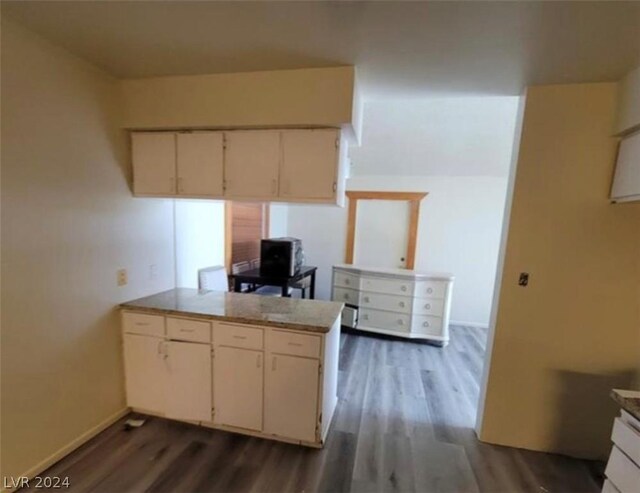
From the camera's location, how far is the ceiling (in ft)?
4.35

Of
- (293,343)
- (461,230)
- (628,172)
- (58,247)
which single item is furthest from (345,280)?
(58,247)

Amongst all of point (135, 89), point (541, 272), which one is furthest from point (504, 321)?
point (135, 89)

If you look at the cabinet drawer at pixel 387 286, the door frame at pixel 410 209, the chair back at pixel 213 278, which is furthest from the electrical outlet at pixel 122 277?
the door frame at pixel 410 209

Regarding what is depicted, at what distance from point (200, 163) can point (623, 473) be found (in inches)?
111

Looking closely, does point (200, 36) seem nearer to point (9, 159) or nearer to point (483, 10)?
point (9, 159)

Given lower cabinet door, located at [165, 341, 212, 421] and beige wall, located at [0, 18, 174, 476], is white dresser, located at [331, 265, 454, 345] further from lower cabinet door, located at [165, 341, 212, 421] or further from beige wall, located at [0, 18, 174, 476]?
beige wall, located at [0, 18, 174, 476]

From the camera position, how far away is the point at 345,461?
1988mm

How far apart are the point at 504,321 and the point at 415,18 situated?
1904 millimetres

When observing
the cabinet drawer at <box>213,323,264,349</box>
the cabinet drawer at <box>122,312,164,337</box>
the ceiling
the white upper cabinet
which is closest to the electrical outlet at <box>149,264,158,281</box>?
the cabinet drawer at <box>122,312,164,337</box>

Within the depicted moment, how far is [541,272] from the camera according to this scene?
2070 mm

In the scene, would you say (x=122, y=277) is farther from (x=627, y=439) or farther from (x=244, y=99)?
(x=627, y=439)

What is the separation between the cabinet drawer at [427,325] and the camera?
4.04 m

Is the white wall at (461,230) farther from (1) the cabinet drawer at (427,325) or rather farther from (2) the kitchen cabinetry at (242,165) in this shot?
(2) the kitchen cabinetry at (242,165)

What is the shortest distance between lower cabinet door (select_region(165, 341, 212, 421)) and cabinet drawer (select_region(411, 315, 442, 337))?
9.13ft
